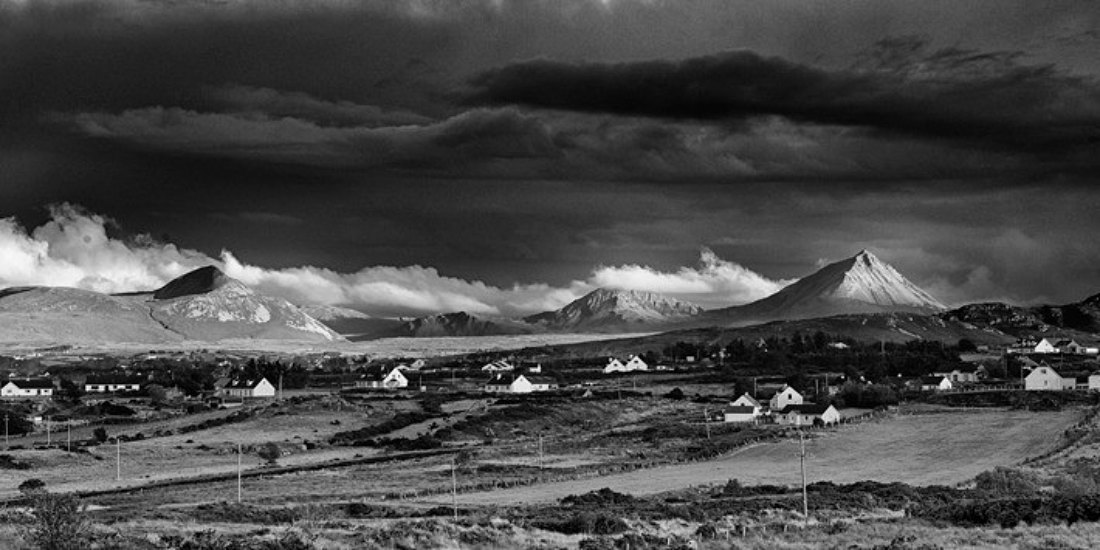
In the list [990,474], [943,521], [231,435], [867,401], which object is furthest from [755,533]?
[867,401]

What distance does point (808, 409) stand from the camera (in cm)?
13125

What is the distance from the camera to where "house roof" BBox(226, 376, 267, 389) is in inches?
7308

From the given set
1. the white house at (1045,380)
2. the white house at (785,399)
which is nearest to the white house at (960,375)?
the white house at (1045,380)

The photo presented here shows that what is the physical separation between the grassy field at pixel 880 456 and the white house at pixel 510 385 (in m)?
65.0

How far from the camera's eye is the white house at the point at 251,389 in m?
181

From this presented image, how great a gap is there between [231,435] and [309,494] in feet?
178

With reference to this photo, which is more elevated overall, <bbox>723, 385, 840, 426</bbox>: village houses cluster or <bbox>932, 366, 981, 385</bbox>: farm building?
<bbox>932, 366, 981, 385</bbox>: farm building

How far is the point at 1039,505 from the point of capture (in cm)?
5350

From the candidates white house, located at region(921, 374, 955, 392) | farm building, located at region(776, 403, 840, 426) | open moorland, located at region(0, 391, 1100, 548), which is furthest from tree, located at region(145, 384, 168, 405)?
white house, located at region(921, 374, 955, 392)

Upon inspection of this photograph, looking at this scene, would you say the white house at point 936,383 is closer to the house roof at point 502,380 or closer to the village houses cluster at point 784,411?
the village houses cluster at point 784,411

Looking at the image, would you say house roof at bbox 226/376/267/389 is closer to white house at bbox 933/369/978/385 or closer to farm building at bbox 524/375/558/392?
farm building at bbox 524/375/558/392

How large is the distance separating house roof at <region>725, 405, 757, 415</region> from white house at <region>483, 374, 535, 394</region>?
154 feet

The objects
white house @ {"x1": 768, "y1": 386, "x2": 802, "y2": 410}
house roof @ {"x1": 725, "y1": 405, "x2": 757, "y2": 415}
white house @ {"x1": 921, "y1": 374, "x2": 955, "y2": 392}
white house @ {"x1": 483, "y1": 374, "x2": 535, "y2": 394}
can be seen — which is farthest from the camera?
white house @ {"x1": 483, "y1": 374, "x2": 535, "y2": 394}

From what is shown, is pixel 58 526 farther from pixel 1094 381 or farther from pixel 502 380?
pixel 502 380
